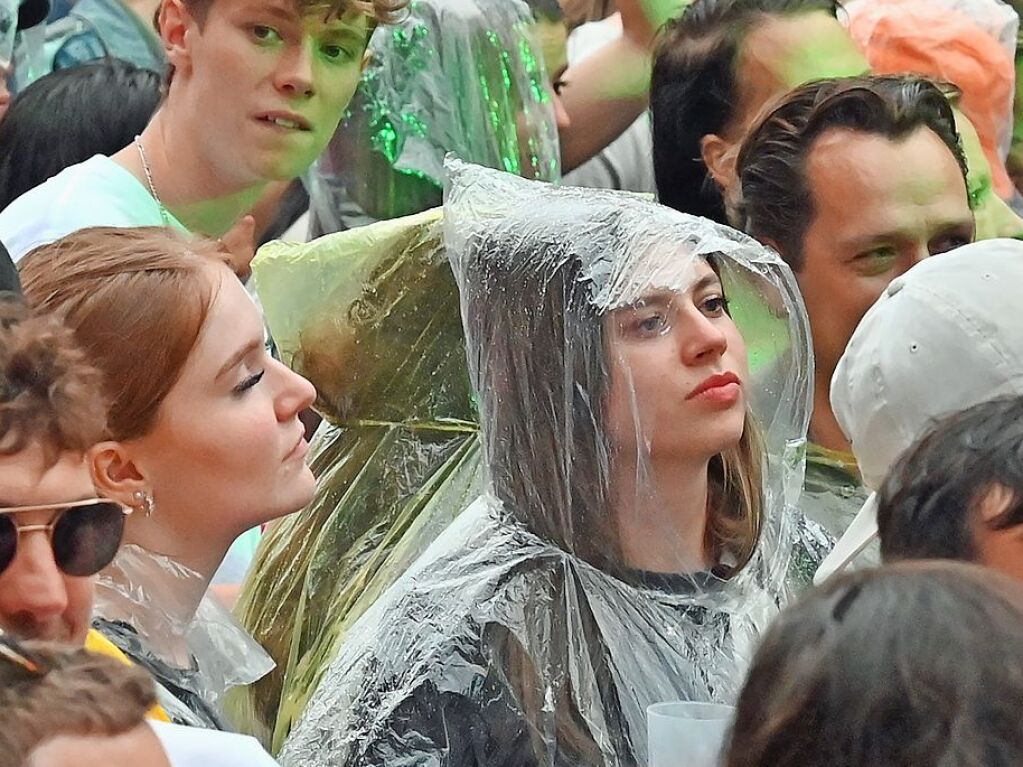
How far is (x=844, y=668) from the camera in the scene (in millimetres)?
1245

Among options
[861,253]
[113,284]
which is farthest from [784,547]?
[113,284]

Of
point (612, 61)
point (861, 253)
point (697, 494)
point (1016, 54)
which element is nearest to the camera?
point (697, 494)

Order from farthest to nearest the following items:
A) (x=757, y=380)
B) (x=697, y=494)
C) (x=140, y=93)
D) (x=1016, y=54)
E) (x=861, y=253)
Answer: (x=1016, y=54)
(x=140, y=93)
(x=861, y=253)
(x=757, y=380)
(x=697, y=494)

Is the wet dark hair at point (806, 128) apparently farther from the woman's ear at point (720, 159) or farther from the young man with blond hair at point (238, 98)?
the young man with blond hair at point (238, 98)

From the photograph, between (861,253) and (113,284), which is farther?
(861,253)

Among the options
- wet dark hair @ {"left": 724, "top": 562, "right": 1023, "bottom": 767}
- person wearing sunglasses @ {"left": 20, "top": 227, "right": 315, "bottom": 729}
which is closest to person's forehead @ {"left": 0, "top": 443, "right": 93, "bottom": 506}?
person wearing sunglasses @ {"left": 20, "top": 227, "right": 315, "bottom": 729}

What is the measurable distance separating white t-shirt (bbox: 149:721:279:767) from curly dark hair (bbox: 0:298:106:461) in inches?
12.9

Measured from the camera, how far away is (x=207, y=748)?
144cm

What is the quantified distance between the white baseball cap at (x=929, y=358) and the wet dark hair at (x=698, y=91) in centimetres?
107

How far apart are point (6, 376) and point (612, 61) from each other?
2.25 meters

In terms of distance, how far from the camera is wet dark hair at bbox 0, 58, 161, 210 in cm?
324

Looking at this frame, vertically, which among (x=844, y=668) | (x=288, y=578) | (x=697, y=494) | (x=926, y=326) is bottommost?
(x=288, y=578)

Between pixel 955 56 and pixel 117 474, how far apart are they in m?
2.06

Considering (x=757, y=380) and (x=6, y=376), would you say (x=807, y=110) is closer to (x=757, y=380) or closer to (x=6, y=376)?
(x=757, y=380)
